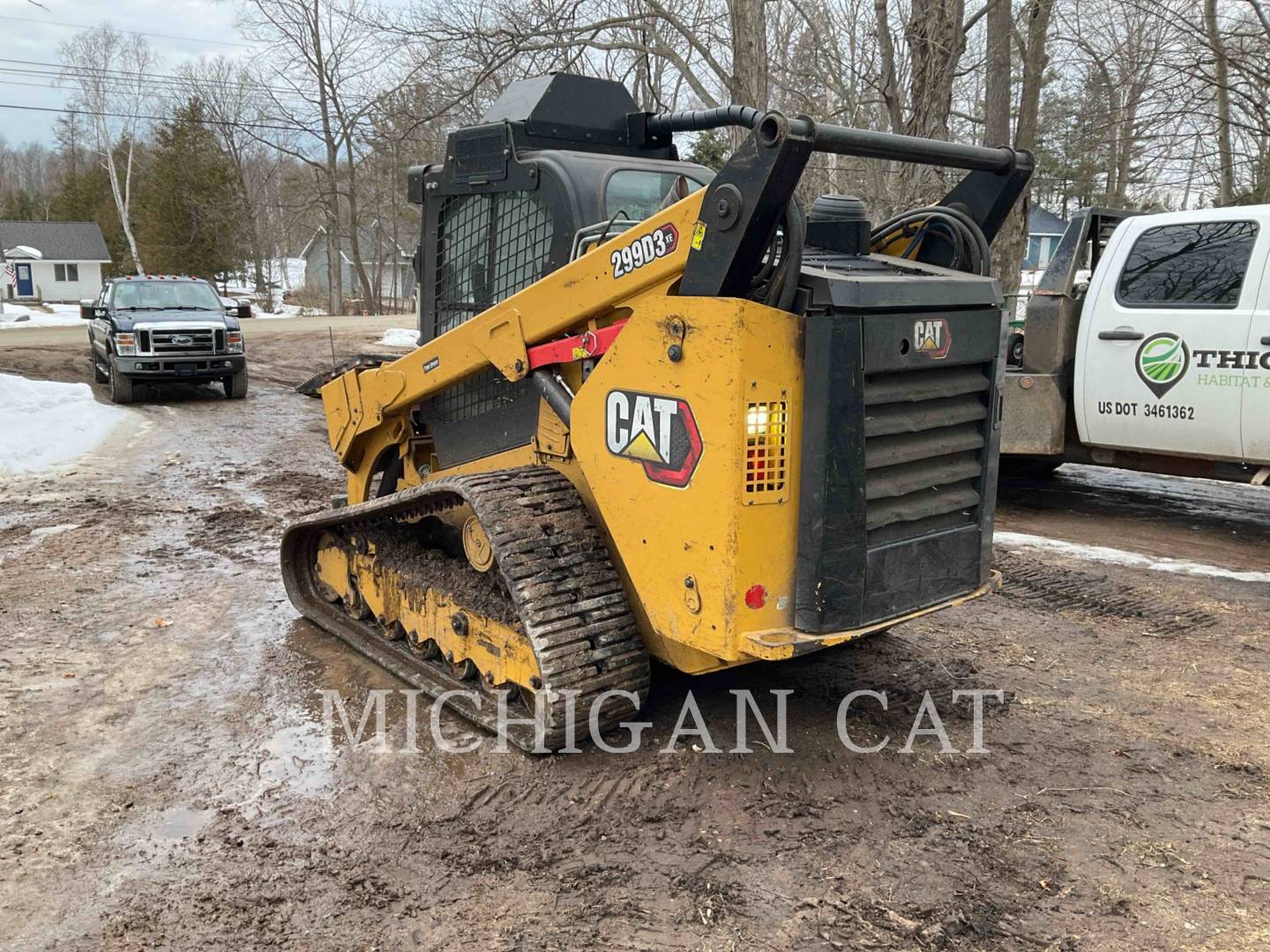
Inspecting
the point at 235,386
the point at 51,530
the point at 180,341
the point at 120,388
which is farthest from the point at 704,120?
the point at 235,386

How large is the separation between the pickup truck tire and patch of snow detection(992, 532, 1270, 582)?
1124cm

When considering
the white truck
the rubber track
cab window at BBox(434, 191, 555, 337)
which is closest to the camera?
the rubber track

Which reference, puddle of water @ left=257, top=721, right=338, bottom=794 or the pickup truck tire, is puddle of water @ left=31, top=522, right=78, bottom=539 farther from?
the pickup truck tire

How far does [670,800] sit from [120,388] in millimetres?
12795

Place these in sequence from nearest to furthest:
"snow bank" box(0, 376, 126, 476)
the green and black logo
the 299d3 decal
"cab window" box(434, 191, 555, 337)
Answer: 1. the 299d3 decal
2. "cab window" box(434, 191, 555, 337)
3. the green and black logo
4. "snow bank" box(0, 376, 126, 476)

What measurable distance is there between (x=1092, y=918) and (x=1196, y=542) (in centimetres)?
490

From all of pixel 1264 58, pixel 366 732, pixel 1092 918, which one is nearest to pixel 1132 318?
pixel 1092 918

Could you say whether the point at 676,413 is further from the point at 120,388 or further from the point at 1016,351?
the point at 120,388

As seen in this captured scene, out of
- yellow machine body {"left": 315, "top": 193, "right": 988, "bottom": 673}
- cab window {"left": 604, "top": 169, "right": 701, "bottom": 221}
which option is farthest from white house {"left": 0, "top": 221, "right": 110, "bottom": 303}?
yellow machine body {"left": 315, "top": 193, "right": 988, "bottom": 673}

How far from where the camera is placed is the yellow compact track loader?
3.15 metres

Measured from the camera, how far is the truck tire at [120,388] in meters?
13.9

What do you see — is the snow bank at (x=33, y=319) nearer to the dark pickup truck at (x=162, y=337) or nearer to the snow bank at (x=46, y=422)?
the dark pickup truck at (x=162, y=337)

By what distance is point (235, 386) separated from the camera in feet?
48.8

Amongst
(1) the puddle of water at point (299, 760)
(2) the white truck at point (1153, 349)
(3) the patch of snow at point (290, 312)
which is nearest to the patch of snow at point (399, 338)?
(2) the white truck at point (1153, 349)
